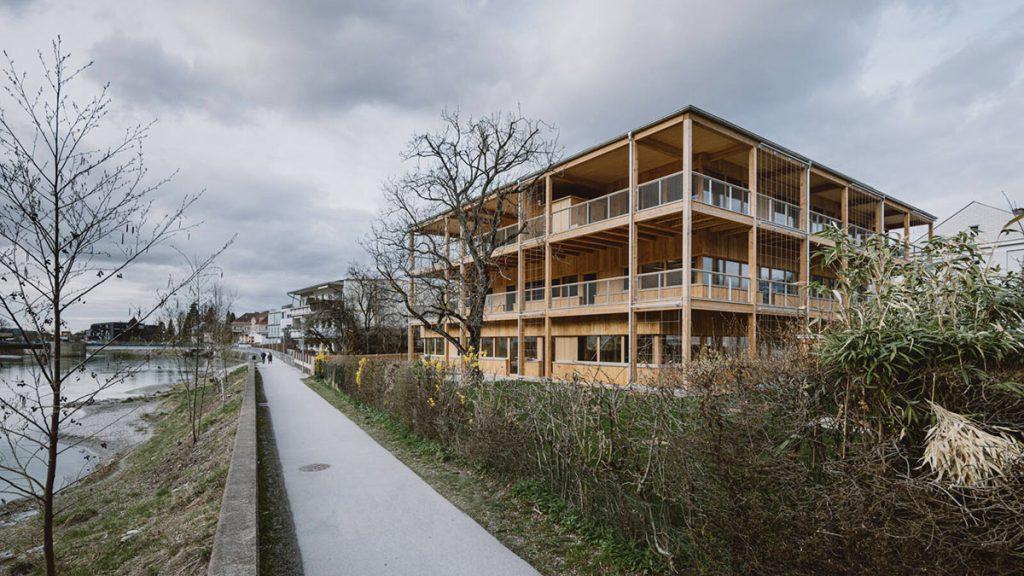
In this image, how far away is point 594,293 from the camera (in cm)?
2292

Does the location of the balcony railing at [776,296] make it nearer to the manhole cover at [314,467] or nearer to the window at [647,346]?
the window at [647,346]

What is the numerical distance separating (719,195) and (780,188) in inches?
248

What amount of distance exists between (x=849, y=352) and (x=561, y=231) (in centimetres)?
1870

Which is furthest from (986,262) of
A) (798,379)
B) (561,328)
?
(561,328)

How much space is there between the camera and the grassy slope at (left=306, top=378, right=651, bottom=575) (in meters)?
4.34

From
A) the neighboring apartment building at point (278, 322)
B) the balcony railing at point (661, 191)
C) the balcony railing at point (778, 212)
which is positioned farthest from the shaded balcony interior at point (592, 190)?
the neighboring apartment building at point (278, 322)

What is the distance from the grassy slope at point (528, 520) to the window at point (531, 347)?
53.8 ft

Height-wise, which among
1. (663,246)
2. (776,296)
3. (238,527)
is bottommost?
(238,527)

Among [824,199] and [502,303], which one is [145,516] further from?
[824,199]

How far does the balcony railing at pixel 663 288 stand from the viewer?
18.0 meters

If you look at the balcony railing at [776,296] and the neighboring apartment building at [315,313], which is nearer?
the balcony railing at [776,296]

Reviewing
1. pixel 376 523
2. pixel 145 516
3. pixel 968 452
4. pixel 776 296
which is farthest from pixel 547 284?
pixel 968 452

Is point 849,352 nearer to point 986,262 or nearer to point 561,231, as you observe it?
point 986,262

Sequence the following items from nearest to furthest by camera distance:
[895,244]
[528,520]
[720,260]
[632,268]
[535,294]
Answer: [895,244]
[528,520]
[632,268]
[720,260]
[535,294]
